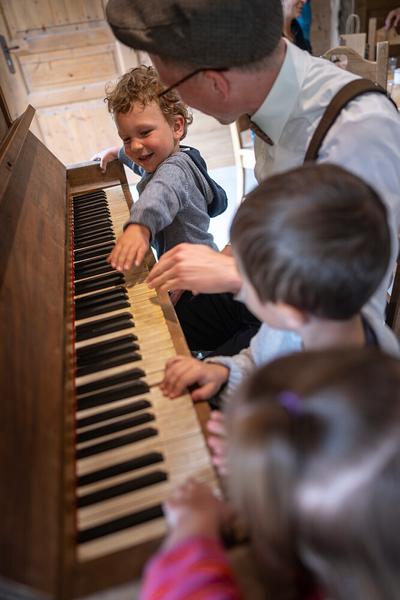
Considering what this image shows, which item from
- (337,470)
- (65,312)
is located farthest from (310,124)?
(337,470)

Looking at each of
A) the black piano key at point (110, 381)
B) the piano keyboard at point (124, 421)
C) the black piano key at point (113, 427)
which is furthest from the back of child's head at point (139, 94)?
the black piano key at point (113, 427)

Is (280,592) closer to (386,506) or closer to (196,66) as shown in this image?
(386,506)

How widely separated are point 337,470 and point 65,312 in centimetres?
74

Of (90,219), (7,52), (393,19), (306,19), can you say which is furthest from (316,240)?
(306,19)

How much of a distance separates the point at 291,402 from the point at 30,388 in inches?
17.4

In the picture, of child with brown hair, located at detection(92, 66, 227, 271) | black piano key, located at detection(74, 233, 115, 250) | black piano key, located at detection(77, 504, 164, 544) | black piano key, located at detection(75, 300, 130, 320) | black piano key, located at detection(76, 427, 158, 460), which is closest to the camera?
black piano key, located at detection(77, 504, 164, 544)

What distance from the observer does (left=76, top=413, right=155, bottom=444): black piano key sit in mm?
819

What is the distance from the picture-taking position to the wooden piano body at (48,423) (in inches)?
22.2

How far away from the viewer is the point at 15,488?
577 mm

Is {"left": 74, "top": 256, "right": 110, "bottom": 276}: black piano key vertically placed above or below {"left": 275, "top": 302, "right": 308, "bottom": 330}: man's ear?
below

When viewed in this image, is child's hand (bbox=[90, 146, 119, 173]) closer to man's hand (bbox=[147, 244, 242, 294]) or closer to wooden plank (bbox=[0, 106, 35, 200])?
wooden plank (bbox=[0, 106, 35, 200])

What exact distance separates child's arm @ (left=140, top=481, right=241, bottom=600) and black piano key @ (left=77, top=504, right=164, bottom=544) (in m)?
0.06

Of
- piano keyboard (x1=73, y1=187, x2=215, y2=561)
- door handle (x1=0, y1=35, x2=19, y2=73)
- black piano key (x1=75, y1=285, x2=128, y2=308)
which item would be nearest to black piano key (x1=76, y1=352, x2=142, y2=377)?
piano keyboard (x1=73, y1=187, x2=215, y2=561)

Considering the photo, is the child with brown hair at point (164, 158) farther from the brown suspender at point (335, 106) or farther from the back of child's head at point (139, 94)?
the brown suspender at point (335, 106)
